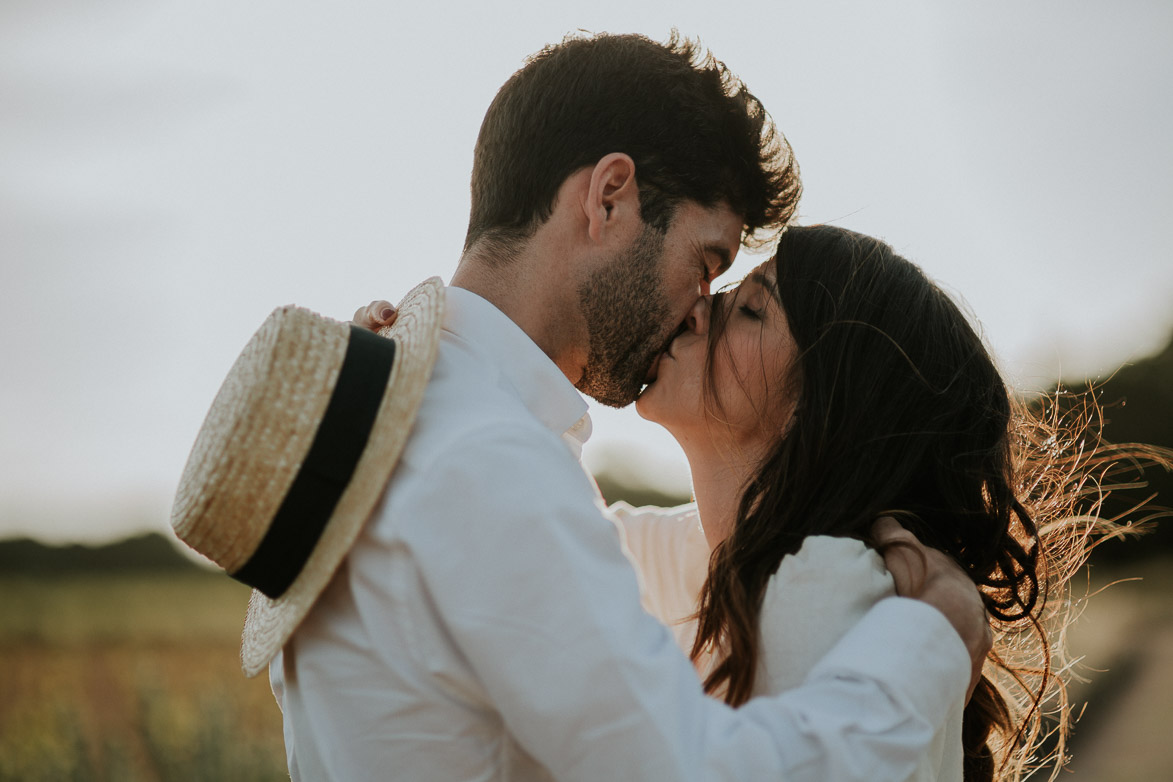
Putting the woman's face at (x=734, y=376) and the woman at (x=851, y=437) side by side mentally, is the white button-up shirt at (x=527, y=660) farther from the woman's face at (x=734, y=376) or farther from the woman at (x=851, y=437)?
the woman's face at (x=734, y=376)

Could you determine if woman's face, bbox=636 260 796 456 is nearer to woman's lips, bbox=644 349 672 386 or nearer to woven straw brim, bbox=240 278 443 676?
woman's lips, bbox=644 349 672 386

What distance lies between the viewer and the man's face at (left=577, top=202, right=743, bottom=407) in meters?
2.45

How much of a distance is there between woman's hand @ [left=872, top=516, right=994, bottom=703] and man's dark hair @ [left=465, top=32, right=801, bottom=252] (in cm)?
105

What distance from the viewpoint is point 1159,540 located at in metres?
8.61

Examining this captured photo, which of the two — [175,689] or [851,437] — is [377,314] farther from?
[175,689]

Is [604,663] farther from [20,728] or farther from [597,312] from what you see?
[20,728]

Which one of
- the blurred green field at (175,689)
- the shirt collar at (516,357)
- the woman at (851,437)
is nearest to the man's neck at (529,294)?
the shirt collar at (516,357)

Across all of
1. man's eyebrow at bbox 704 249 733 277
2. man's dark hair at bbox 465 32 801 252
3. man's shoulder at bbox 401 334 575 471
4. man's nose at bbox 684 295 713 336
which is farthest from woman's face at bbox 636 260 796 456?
man's shoulder at bbox 401 334 575 471

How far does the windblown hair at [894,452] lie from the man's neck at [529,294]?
1.51 feet

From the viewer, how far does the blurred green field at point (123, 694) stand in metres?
6.43

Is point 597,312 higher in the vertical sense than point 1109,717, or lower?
higher

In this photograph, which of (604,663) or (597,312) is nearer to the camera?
(604,663)

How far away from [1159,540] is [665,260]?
8272 millimetres

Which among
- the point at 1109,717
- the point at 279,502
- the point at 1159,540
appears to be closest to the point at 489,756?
the point at 279,502
